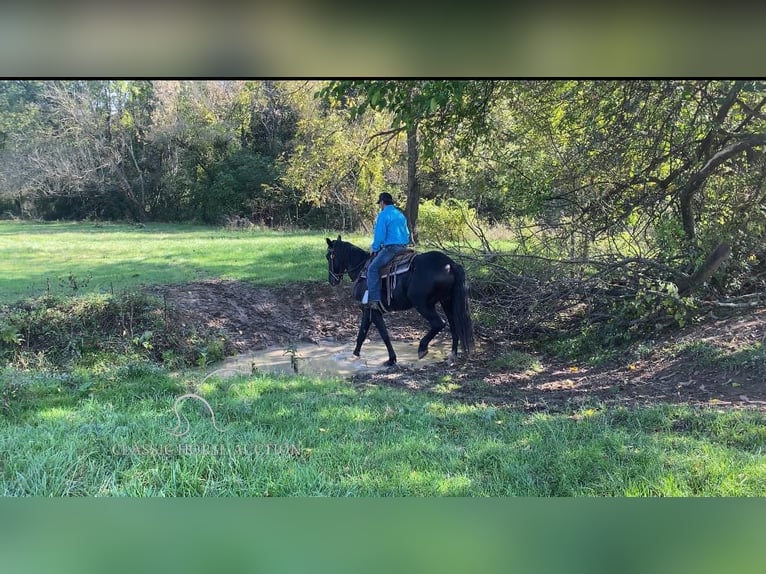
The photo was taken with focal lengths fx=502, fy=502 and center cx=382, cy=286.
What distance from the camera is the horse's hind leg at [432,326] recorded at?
5.00 metres

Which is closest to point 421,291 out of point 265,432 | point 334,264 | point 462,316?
point 462,316

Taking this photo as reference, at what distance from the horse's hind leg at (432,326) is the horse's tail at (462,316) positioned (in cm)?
17

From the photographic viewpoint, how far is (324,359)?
4.89 meters

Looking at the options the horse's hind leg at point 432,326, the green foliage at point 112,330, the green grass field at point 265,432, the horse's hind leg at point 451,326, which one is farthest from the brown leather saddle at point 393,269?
the green foliage at point 112,330

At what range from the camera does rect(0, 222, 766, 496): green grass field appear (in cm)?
313

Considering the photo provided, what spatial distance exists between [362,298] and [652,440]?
293 centimetres

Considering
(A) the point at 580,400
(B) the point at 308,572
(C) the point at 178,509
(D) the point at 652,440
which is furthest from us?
(A) the point at 580,400

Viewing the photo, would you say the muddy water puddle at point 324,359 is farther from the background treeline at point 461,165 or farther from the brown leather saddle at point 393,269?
the background treeline at point 461,165

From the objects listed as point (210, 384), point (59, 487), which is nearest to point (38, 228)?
point (210, 384)

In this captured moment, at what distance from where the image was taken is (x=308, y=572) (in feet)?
8.38

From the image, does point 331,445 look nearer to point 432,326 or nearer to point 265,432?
point 265,432

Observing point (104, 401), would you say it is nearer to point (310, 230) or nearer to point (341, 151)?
point (310, 230)

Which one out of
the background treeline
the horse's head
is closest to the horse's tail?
the background treeline
